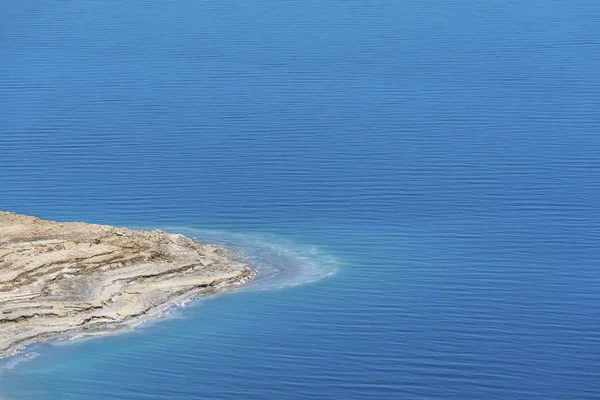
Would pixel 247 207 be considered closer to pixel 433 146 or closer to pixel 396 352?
pixel 433 146

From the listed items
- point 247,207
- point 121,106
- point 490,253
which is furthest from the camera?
point 121,106

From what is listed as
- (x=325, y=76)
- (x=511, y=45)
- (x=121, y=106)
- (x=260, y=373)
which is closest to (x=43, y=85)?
(x=121, y=106)

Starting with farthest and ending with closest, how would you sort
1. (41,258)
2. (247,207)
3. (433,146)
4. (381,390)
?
(433,146) < (247,207) < (41,258) < (381,390)
